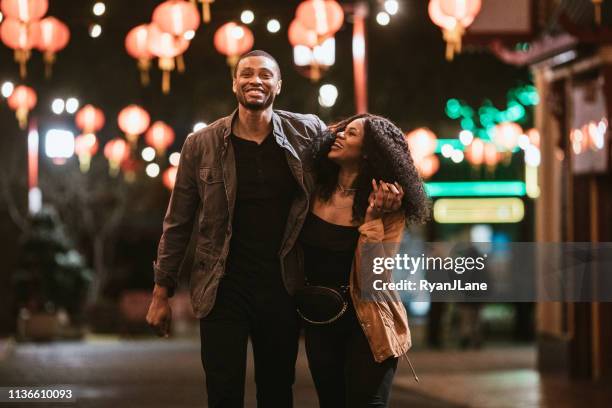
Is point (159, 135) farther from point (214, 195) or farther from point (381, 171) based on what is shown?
point (381, 171)

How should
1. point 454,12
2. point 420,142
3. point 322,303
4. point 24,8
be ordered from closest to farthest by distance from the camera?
point 322,303
point 454,12
point 24,8
point 420,142

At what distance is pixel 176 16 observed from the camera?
1366cm

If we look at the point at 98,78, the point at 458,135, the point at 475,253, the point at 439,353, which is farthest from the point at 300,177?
the point at 98,78

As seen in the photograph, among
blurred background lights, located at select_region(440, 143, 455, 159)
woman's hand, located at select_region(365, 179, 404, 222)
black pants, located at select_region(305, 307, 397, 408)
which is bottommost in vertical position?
black pants, located at select_region(305, 307, 397, 408)

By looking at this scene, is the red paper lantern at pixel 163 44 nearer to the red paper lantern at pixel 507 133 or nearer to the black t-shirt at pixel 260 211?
the red paper lantern at pixel 507 133

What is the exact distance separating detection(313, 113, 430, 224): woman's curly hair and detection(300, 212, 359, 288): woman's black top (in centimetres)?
11

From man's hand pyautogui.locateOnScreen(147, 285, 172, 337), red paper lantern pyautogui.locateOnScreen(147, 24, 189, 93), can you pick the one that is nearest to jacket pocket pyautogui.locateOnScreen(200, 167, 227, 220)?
man's hand pyautogui.locateOnScreen(147, 285, 172, 337)

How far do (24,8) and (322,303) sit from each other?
8.03m

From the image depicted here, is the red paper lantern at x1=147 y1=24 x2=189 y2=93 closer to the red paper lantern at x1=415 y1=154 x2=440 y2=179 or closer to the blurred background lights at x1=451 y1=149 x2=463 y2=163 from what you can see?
the red paper lantern at x1=415 y1=154 x2=440 y2=179

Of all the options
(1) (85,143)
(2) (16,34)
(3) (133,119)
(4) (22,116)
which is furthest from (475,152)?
(2) (16,34)

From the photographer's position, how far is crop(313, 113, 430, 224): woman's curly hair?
5883 millimetres

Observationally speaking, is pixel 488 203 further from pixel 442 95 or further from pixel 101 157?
pixel 101 157

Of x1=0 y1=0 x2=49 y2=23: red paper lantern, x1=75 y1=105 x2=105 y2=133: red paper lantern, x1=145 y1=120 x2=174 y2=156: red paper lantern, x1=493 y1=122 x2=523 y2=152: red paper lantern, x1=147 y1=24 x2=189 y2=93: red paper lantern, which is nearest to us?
x1=0 y1=0 x2=49 y2=23: red paper lantern

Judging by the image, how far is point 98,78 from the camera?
99.8 ft
